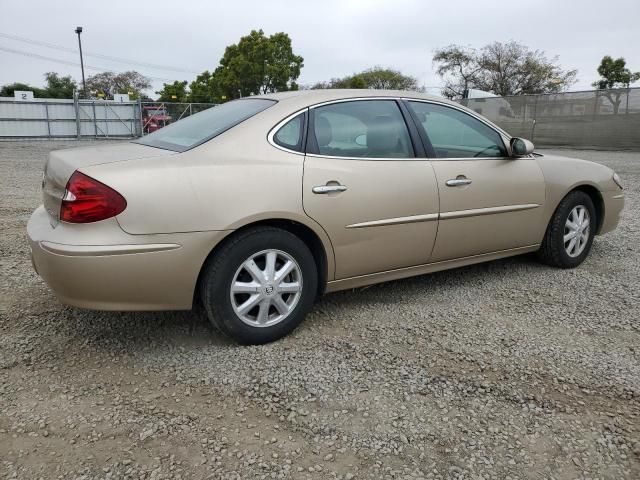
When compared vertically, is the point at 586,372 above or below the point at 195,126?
below

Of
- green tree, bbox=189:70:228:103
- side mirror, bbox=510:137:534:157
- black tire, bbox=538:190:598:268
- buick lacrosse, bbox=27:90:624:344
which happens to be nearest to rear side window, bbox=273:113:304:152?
buick lacrosse, bbox=27:90:624:344

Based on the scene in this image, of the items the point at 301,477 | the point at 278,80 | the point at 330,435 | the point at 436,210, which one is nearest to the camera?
the point at 301,477

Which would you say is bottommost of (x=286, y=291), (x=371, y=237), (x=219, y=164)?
(x=286, y=291)

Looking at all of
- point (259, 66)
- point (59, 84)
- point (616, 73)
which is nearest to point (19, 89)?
point (59, 84)

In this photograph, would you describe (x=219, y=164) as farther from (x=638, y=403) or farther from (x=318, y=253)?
(x=638, y=403)

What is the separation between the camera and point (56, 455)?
2094 millimetres

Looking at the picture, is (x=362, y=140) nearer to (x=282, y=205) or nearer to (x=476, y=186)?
(x=282, y=205)

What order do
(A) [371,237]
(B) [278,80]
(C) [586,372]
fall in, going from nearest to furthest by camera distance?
1. (C) [586,372]
2. (A) [371,237]
3. (B) [278,80]

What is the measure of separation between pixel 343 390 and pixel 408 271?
1.25 m

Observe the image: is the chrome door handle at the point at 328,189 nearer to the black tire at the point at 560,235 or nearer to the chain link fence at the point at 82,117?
the black tire at the point at 560,235

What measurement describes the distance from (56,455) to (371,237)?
79.3 inches

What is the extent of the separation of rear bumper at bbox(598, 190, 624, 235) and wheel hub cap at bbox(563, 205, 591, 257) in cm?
23

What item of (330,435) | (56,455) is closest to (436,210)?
(330,435)

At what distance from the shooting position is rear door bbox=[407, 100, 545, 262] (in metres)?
3.65
